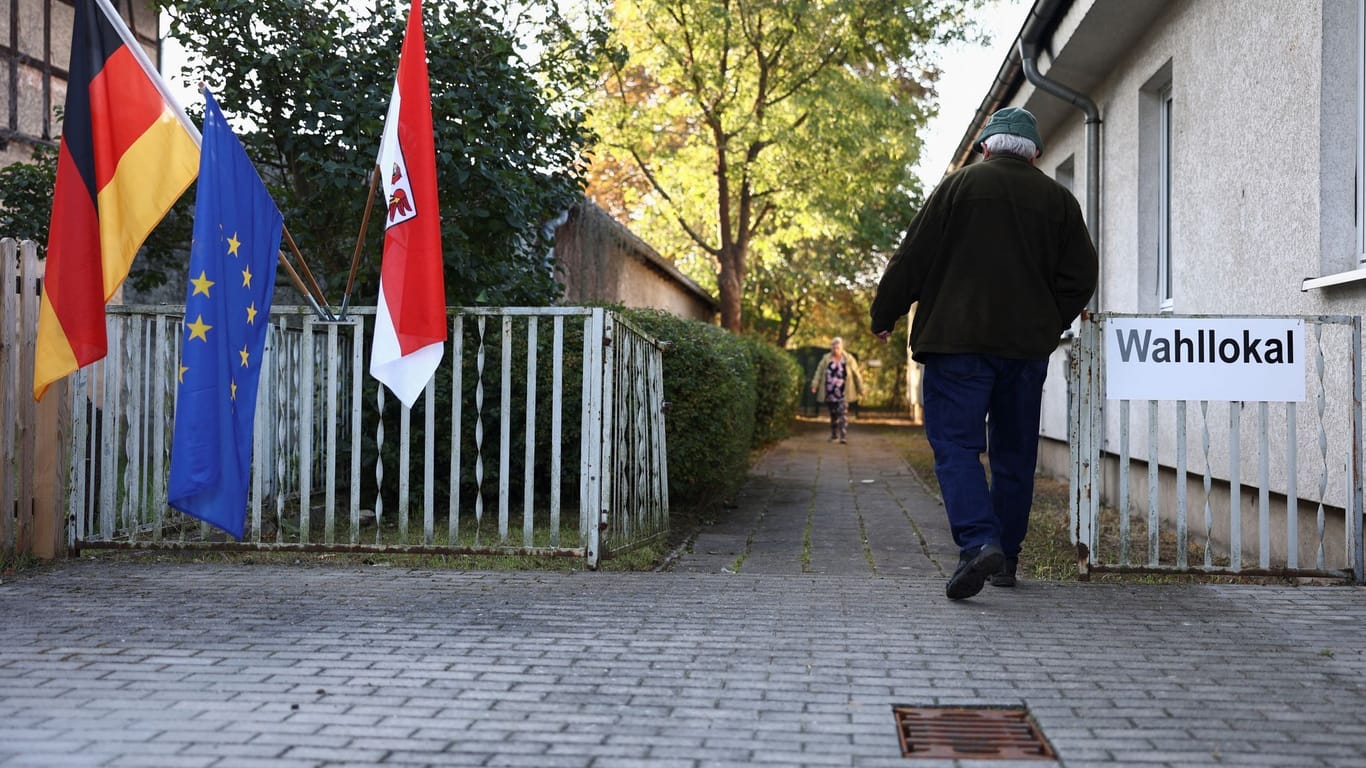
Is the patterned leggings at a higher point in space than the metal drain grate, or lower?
higher

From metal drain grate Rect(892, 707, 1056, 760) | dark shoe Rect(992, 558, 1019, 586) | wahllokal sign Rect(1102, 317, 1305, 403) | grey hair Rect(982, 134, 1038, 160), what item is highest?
grey hair Rect(982, 134, 1038, 160)

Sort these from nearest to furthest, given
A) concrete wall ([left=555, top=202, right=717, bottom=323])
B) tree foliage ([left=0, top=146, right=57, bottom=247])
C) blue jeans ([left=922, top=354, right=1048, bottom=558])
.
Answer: blue jeans ([left=922, top=354, right=1048, bottom=558]) → tree foliage ([left=0, top=146, right=57, bottom=247]) → concrete wall ([left=555, top=202, right=717, bottom=323])

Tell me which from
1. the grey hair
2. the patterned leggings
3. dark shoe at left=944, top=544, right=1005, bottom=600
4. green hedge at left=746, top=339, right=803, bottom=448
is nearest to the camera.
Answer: dark shoe at left=944, top=544, right=1005, bottom=600

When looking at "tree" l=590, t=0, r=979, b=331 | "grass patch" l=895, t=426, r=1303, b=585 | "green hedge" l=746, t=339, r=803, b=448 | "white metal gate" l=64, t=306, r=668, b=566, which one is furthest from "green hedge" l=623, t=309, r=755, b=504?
"tree" l=590, t=0, r=979, b=331

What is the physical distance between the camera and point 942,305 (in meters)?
5.16

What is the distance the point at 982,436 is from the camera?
206 inches

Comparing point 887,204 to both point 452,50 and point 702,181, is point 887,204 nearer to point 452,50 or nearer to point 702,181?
point 702,181

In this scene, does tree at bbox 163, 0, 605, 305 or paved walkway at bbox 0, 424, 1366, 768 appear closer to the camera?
paved walkway at bbox 0, 424, 1366, 768

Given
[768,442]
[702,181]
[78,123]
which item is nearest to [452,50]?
[78,123]

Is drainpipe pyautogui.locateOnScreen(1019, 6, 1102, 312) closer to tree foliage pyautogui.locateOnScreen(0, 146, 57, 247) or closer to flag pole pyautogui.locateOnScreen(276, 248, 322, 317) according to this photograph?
flag pole pyautogui.locateOnScreen(276, 248, 322, 317)

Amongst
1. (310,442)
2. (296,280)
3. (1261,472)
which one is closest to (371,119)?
(296,280)

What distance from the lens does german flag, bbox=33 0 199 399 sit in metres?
5.25

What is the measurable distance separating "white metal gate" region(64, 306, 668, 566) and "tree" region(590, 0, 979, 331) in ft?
45.8

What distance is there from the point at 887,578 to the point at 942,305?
4.33 ft
